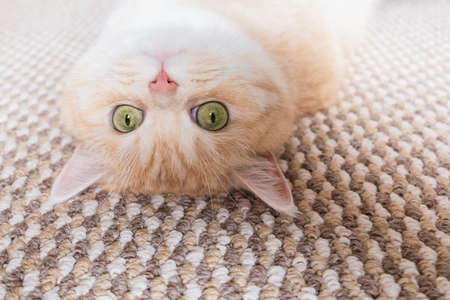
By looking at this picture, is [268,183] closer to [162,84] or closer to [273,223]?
Result: [273,223]

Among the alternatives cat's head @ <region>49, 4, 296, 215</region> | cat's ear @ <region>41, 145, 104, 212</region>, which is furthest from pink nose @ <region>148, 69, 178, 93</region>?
cat's ear @ <region>41, 145, 104, 212</region>

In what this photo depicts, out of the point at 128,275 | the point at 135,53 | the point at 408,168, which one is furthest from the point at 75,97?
the point at 408,168

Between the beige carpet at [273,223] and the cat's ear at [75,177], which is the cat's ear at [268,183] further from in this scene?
the cat's ear at [75,177]

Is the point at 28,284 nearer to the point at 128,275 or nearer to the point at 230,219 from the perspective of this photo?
the point at 128,275

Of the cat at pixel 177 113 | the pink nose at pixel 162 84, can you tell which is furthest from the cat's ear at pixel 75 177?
the pink nose at pixel 162 84

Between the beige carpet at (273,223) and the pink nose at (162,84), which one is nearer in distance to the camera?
the beige carpet at (273,223)

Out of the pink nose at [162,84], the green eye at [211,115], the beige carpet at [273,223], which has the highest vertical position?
the pink nose at [162,84]

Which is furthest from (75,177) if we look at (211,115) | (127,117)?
(211,115)
